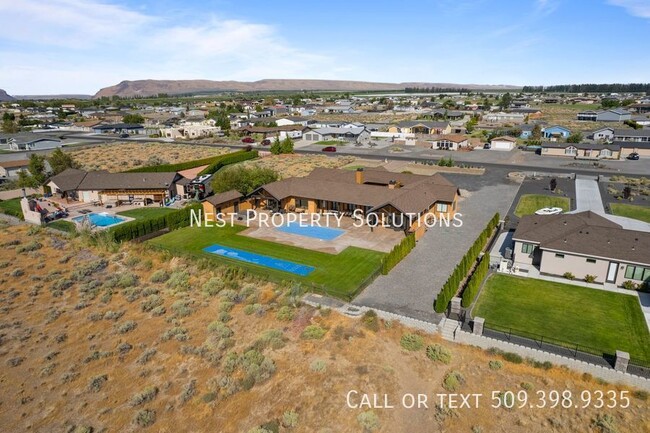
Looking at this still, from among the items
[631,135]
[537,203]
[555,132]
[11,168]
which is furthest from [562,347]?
[555,132]

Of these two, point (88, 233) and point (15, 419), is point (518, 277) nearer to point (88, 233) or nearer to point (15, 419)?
point (15, 419)

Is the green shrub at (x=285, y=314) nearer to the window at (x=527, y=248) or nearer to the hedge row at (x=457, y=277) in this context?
the hedge row at (x=457, y=277)

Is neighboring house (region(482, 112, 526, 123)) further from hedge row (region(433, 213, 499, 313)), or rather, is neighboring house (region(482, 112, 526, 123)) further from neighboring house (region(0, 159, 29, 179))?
neighboring house (region(0, 159, 29, 179))

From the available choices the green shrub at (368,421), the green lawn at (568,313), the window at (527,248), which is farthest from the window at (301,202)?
the green shrub at (368,421)

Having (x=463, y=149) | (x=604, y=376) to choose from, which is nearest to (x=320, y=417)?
(x=604, y=376)

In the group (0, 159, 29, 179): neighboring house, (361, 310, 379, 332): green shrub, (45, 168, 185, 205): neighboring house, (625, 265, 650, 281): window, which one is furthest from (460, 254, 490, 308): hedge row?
(0, 159, 29, 179): neighboring house

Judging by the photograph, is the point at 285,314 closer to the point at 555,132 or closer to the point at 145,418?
the point at 145,418
